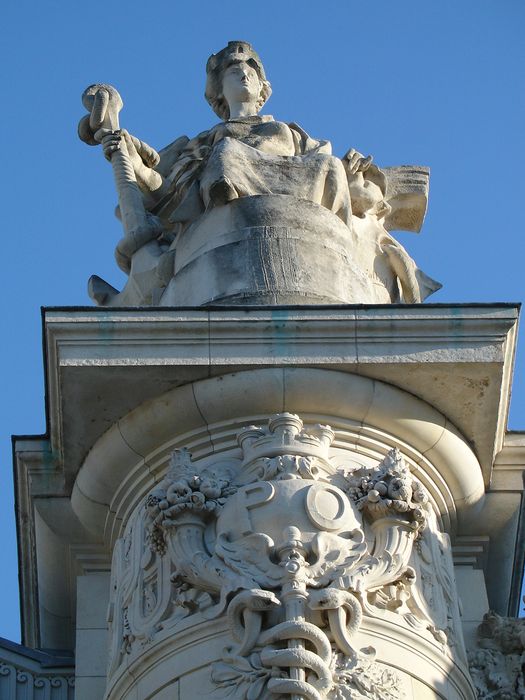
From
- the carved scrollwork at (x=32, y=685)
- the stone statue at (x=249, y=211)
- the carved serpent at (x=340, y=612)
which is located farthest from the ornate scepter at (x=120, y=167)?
the carved serpent at (x=340, y=612)

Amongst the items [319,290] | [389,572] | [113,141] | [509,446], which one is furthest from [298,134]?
[389,572]

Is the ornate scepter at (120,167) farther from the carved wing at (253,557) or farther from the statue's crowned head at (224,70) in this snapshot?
the carved wing at (253,557)

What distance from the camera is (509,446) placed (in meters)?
14.9

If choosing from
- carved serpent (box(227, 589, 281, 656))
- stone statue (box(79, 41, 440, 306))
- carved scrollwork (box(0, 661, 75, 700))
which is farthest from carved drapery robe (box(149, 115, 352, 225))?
carved serpent (box(227, 589, 281, 656))

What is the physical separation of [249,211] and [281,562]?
4.18m

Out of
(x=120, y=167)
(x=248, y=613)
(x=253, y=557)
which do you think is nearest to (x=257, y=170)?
(x=120, y=167)

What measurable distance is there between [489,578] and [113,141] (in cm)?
563

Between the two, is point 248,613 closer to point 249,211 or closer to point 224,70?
point 249,211

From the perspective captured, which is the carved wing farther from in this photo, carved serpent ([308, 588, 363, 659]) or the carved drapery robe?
the carved drapery robe

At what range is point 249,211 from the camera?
52.0ft

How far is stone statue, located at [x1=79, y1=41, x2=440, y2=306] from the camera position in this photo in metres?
15.4

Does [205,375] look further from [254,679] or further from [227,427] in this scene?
[254,679]

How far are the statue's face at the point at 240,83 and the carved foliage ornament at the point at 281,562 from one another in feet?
18.7

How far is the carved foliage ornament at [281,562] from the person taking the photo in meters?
12.1
